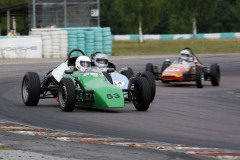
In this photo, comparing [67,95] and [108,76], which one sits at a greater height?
[108,76]

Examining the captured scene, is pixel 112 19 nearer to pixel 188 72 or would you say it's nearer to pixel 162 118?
pixel 188 72

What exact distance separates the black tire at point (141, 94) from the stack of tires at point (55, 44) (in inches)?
836

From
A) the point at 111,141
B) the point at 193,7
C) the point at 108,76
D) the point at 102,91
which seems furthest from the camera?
the point at 193,7

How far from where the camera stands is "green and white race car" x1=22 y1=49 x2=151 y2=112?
1138 cm

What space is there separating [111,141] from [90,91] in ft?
11.4

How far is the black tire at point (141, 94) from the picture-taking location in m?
11.7

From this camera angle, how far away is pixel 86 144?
7.93 m

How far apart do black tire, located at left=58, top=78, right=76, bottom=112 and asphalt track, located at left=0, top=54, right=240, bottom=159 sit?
14cm

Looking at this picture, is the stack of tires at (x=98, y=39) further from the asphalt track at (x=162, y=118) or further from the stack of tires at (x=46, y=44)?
the asphalt track at (x=162, y=118)

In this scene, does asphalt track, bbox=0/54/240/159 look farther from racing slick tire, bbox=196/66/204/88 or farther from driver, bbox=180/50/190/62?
driver, bbox=180/50/190/62

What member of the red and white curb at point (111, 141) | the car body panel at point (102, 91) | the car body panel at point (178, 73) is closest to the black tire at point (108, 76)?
the car body panel at point (102, 91)

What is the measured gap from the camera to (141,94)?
1175 cm

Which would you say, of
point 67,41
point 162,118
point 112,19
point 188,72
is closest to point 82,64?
point 162,118

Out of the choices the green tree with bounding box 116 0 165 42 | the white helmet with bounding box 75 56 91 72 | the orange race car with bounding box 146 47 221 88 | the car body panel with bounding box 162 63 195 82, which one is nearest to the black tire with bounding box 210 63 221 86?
the orange race car with bounding box 146 47 221 88
